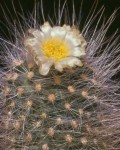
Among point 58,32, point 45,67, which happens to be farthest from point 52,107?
point 58,32

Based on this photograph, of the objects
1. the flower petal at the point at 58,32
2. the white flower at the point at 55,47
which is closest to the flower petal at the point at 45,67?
the white flower at the point at 55,47

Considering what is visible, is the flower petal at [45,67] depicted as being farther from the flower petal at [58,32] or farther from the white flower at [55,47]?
the flower petal at [58,32]

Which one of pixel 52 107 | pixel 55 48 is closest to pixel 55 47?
pixel 55 48

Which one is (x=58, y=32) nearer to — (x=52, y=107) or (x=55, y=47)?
(x=55, y=47)

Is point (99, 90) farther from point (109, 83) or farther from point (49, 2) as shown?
point (49, 2)

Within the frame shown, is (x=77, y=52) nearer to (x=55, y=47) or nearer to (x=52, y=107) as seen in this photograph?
(x=55, y=47)

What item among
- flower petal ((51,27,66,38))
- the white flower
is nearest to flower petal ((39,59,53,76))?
the white flower

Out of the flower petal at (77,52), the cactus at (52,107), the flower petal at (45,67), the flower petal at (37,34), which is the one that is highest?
the flower petal at (37,34)

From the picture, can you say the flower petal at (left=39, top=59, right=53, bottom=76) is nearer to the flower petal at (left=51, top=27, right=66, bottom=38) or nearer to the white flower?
the white flower

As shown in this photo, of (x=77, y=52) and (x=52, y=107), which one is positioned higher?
(x=77, y=52)
